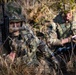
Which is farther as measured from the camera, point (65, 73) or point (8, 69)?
point (65, 73)

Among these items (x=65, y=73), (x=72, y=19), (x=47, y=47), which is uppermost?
(x=72, y=19)

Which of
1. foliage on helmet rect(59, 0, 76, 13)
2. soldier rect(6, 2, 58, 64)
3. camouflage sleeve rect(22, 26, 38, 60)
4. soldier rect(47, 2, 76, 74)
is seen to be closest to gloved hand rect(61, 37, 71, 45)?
soldier rect(47, 2, 76, 74)

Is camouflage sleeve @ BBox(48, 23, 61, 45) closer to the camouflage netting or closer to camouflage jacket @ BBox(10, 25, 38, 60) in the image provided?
the camouflage netting

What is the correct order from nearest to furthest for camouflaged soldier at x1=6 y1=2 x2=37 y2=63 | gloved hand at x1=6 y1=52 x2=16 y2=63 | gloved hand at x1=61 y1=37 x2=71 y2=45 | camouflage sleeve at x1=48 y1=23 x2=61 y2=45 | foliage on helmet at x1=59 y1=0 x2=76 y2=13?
gloved hand at x1=6 y1=52 x2=16 y2=63, camouflaged soldier at x1=6 y1=2 x2=37 y2=63, gloved hand at x1=61 y1=37 x2=71 y2=45, camouflage sleeve at x1=48 y1=23 x2=61 y2=45, foliage on helmet at x1=59 y1=0 x2=76 y2=13

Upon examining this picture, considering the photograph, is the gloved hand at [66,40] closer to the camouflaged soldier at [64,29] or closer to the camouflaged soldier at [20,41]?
the camouflaged soldier at [64,29]

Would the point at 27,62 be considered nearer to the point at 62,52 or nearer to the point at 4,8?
the point at 62,52

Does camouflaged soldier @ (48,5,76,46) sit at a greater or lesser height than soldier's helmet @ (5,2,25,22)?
lesser

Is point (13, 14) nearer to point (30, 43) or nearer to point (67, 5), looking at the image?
point (30, 43)

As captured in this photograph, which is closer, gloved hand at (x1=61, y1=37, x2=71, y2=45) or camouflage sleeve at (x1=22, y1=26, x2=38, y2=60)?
camouflage sleeve at (x1=22, y1=26, x2=38, y2=60)

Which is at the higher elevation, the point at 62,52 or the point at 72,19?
the point at 72,19

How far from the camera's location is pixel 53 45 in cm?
643

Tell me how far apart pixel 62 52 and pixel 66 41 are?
0.68 ft

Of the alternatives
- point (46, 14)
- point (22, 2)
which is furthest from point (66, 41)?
point (22, 2)

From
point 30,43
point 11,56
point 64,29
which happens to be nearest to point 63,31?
point 64,29
